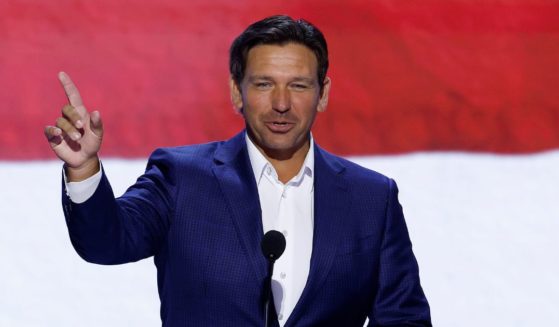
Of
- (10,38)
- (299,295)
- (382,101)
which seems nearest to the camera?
(299,295)

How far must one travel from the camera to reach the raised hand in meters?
1.51

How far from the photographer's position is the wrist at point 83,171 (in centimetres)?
156

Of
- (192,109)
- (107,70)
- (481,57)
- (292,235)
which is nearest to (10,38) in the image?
(107,70)

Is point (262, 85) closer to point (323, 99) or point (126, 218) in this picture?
point (323, 99)

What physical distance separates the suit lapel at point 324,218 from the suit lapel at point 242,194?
99 mm

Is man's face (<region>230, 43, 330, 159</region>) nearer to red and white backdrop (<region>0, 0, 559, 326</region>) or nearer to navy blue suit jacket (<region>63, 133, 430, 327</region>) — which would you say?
navy blue suit jacket (<region>63, 133, 430, 327</region>)

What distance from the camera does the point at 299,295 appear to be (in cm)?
181

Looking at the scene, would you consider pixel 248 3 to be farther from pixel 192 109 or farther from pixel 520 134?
pixel 520 134

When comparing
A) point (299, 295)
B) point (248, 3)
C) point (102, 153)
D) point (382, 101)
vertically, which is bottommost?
point (299, 295)

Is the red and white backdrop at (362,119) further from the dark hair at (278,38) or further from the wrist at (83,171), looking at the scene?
the wrist at (83,171)

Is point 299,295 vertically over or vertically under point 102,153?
under

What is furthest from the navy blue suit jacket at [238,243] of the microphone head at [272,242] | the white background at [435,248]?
the white background at [435,248]

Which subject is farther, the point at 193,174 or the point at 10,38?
the point at 10,38

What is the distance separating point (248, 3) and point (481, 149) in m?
0.81
